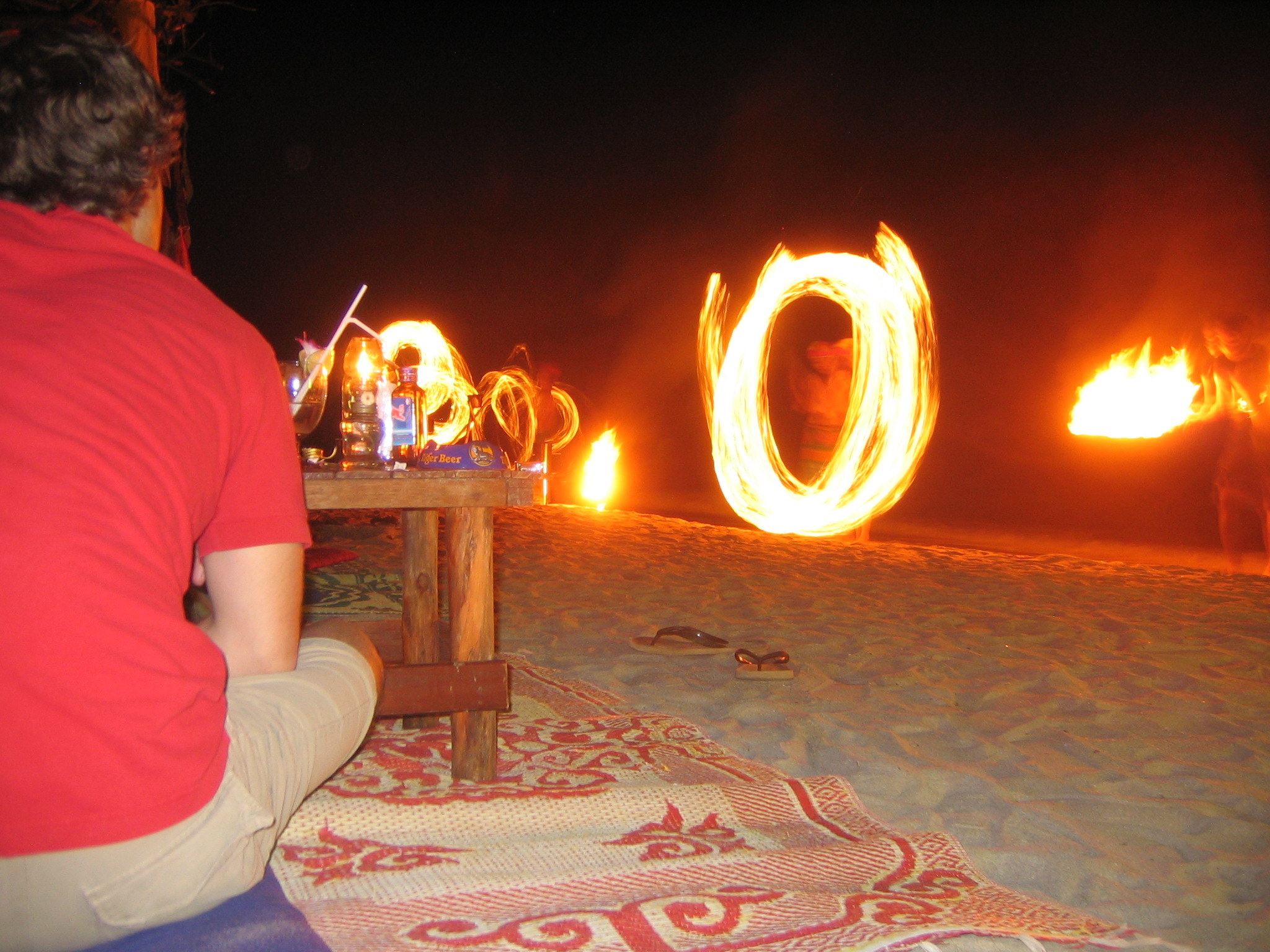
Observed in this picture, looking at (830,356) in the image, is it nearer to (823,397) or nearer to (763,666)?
(823,397)

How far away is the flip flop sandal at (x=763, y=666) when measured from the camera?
134 inches

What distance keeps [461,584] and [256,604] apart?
38.0 inches

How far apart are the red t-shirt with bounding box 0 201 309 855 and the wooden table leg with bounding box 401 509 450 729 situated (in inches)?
62.8

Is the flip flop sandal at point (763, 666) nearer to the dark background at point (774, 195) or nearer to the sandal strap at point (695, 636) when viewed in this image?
the sandal strap at point (695, 636)

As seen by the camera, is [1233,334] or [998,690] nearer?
[998,690]

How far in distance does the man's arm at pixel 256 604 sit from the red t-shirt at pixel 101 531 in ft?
0.38

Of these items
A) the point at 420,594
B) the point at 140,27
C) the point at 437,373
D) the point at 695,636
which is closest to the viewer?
the point at 420,594

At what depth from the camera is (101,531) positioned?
93 centimetres

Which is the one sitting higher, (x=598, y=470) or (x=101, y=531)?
(x=101, y=531)

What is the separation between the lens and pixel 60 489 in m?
0.91

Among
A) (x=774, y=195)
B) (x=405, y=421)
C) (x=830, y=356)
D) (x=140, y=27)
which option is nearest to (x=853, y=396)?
(x=830, y=356)

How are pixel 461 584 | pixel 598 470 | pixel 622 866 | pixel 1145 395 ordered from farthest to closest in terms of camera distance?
pixel 598 470, pixel 1145 395, pixel 461 584, pixel 622 866

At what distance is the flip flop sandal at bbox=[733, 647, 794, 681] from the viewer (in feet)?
11.1

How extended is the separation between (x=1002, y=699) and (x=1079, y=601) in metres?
2.09
